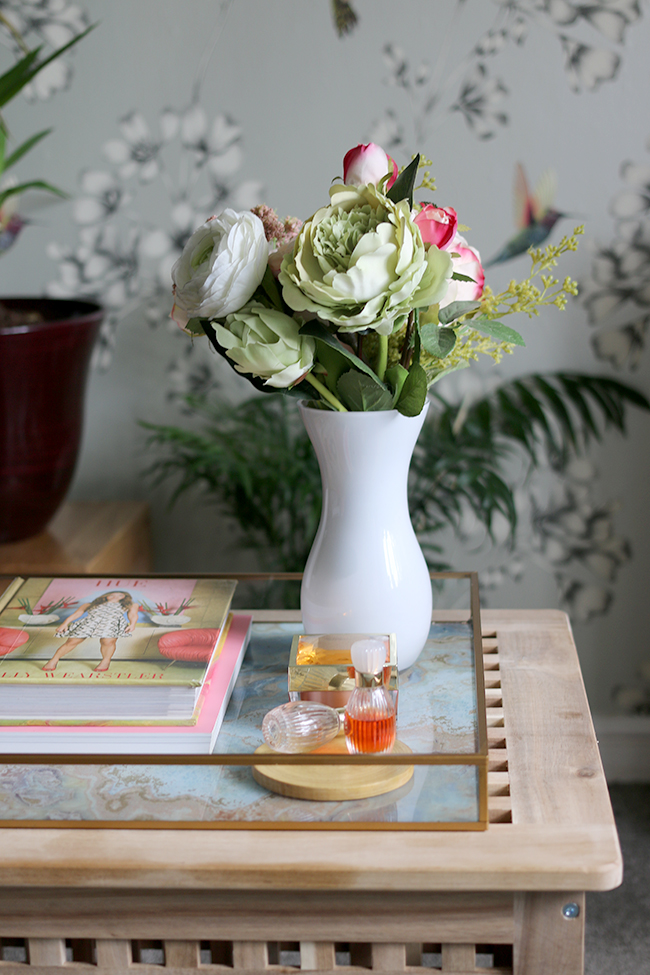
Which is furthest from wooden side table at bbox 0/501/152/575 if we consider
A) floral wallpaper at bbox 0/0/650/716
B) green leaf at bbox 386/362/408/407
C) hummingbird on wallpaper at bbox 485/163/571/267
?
hummingbird on wallpaper at bbox 485/163/571/267

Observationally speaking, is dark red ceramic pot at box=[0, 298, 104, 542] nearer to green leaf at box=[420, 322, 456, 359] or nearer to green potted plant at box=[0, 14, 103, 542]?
green potted plant at box=[0, 14, 103, 542]

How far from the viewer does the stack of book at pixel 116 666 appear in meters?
0.64

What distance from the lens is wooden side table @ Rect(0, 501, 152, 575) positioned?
4.28ft

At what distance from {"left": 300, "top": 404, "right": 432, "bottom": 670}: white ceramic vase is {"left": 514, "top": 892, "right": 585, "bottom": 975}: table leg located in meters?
0.24

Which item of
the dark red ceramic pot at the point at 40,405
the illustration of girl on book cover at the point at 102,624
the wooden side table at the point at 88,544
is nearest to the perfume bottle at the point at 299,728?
the illustration of girl on book cover at the point at 102,624

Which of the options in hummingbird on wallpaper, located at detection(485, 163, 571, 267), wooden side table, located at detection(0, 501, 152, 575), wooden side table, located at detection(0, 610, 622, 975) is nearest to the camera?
wooden side table, located at detection(0, 610, 622, 975)

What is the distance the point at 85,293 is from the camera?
1532mm

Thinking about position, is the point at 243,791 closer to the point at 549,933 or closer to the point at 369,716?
the point at 369,716

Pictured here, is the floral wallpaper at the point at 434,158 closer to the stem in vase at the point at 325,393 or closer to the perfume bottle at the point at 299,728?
the stem in vase at the point at 325,393

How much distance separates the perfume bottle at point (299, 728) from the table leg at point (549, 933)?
0.55 feet

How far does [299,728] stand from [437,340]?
0.30 m

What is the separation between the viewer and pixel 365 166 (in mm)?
699

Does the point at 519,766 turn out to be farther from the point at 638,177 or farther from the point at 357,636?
the point at 638,177

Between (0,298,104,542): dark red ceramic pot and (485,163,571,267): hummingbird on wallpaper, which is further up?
(485,163,571,267): hummingbird on wallpaper
